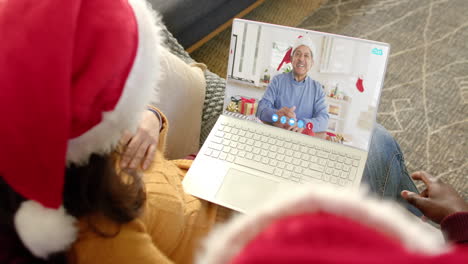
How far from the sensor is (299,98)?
920mm

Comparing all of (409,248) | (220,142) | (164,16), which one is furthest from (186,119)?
(409,248)

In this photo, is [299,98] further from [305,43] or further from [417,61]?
[417,61]

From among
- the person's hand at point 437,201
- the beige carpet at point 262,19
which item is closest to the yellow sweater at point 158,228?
the person's hand at point 437,201

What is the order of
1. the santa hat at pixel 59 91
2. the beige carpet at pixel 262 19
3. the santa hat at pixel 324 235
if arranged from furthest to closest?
the beige carpet at pixel 262 19, the santa hat at pixel 59 91, the santa hat at pixel 324 235

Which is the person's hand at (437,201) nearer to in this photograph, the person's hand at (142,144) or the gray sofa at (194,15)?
the person's hand at (142,144)

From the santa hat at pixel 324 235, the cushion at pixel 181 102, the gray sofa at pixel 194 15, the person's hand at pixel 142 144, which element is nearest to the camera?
the santa hat at pixel 324 235

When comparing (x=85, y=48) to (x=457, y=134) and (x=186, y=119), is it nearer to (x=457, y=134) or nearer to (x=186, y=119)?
(x=186, y=119)

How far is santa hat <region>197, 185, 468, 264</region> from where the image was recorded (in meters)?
0.27

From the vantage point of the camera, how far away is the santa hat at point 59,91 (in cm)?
45

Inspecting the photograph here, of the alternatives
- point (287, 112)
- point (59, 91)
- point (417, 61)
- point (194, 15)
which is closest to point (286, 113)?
point (287, 112)

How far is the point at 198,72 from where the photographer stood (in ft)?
3.51

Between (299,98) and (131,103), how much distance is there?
49 centimetres

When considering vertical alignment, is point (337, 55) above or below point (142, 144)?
above

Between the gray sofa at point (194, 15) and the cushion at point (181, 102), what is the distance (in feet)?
1.22
